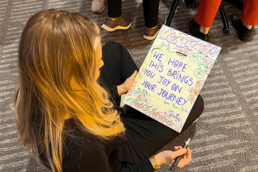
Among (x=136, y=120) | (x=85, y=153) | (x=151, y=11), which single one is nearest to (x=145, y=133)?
(x=136, y=120)

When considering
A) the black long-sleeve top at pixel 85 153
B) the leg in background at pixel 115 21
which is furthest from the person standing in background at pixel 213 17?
the black long-sleeve top at pixel 85 153

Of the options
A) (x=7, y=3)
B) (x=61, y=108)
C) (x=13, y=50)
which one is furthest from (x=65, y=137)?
(x=7, y=3)

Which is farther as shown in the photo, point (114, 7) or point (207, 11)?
point (114, 7)

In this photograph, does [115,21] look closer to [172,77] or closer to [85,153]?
[172,77]

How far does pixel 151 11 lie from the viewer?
51.4 inches

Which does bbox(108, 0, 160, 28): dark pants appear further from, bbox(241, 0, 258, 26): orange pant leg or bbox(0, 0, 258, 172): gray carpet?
bbox(241, 0, 258, 26): orange pant leg

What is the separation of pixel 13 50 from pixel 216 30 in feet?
4.04

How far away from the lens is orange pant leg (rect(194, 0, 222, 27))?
1224mm

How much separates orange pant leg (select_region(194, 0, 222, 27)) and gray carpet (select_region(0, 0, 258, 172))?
0.46 feet

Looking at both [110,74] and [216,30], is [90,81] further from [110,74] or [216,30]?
[216,30]

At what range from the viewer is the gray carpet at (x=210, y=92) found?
1056mm

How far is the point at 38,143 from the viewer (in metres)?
0.62

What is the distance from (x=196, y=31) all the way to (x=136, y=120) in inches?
30.4

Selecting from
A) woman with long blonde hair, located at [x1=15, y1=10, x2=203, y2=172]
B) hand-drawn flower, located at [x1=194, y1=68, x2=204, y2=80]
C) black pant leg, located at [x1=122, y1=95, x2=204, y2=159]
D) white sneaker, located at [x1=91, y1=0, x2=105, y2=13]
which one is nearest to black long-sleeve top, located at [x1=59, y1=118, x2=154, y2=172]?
woman with long blonde hair, located at [x1=15, y1=10, x2=203, y2=172]
